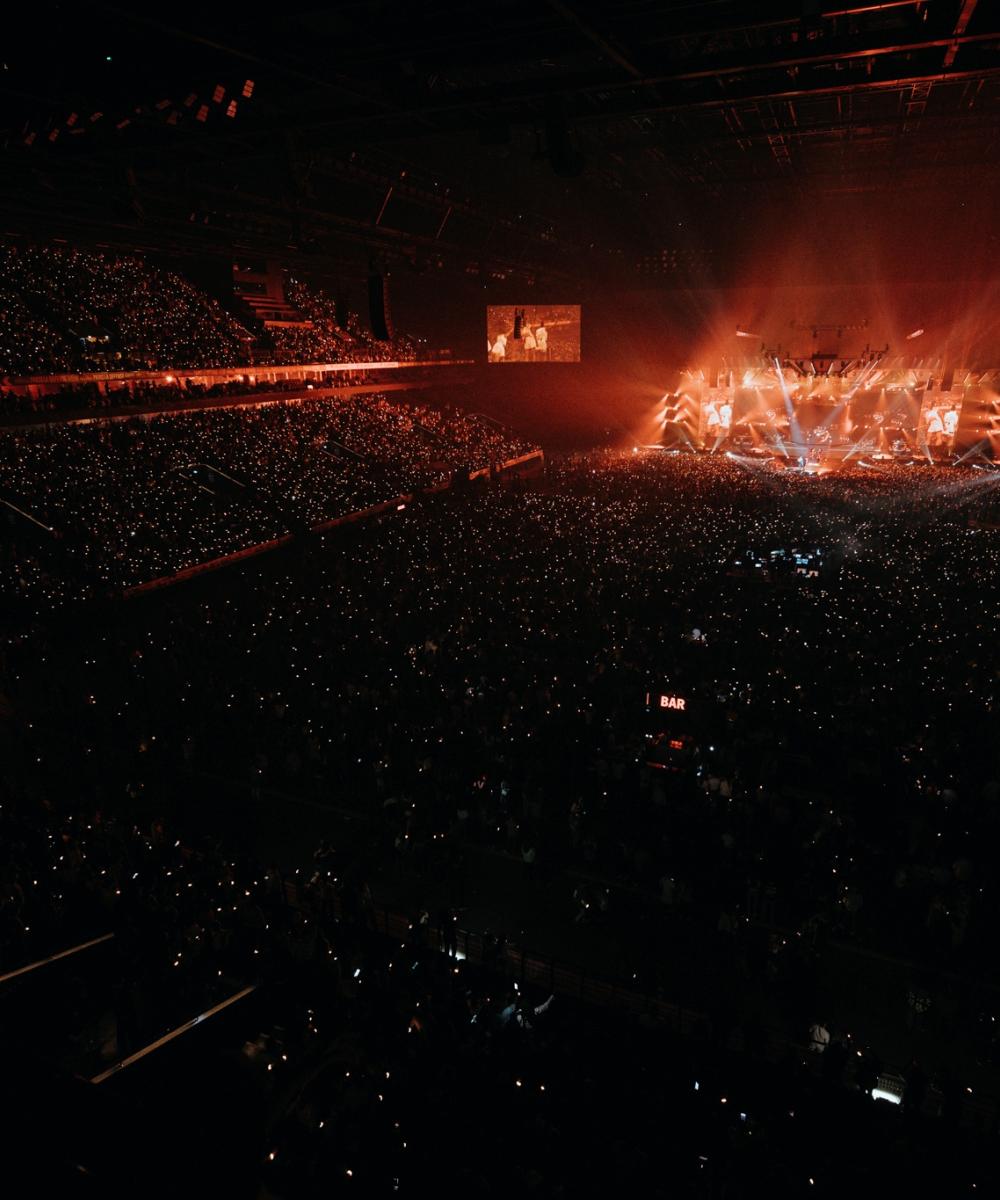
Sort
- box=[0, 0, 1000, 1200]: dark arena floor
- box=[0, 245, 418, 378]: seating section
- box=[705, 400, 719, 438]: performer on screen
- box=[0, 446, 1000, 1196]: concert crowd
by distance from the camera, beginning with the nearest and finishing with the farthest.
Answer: box=[0, 0, 1000, 1200]: dark arena floor → box=[0, 446, 1000, 1196]: concert crowd → box=[0, 245, 418, 378]: seating section → box=[705, 400, 719, 438]: performer on screen

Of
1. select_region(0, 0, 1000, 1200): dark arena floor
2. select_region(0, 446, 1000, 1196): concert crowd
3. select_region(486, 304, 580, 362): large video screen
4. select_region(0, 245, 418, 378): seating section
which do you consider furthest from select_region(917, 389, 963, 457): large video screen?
select_region(0, 245, 418, 378): seating section

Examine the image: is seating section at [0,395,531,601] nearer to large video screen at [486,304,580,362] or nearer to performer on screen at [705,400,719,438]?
large video screen at [486,304,580,362]

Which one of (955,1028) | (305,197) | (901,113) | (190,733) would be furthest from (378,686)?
(901,113)

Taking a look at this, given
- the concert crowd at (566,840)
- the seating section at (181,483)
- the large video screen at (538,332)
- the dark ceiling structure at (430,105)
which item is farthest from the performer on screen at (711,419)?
the concert crowd at (566,840)

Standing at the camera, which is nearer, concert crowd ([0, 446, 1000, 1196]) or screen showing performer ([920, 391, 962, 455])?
concert crowd ([0, 446, 1000, 1196])

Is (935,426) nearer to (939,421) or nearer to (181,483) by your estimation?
(939,421)

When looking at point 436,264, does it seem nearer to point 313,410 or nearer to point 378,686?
point 313,410

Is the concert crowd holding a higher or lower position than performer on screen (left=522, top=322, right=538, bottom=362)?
lower

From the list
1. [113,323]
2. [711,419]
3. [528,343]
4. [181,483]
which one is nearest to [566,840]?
[181,483]
